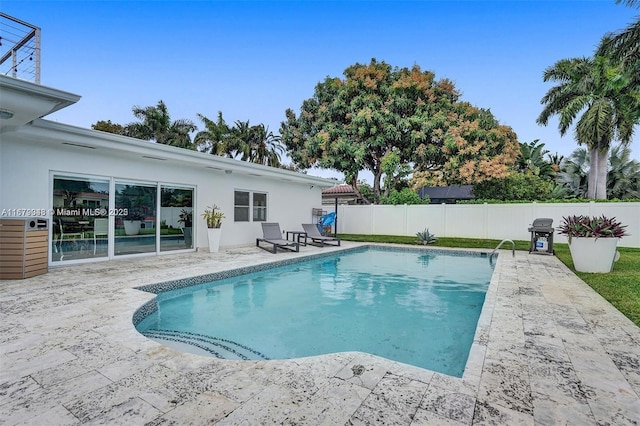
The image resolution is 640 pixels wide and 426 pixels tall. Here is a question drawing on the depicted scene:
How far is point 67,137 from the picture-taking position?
6543mm

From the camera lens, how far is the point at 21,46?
18.5 feet

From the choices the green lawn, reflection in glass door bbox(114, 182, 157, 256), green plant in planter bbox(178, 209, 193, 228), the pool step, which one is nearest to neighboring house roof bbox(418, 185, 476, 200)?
the green lawn

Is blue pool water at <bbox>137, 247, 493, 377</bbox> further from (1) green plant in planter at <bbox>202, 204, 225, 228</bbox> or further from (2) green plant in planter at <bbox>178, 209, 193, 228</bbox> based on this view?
(2) green plant in planter at <bbox>178, 209, 193, 228</bbox>

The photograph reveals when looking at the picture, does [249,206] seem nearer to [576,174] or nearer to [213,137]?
[213,137]

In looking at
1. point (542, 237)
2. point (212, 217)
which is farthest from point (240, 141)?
point (542, 237)

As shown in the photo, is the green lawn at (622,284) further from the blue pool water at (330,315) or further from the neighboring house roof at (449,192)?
the neighboring house roof at (449,192)

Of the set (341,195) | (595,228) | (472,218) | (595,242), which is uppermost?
(341,195)

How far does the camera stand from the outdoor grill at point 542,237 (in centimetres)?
981

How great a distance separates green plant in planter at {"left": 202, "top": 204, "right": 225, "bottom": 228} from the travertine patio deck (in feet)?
19.9

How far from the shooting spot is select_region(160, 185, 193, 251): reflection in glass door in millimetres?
9227

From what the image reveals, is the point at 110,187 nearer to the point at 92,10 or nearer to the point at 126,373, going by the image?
the point at 92,10

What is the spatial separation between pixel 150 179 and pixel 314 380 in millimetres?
8206

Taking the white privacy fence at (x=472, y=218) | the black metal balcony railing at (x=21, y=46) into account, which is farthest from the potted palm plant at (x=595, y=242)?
the black metal balcony railing at (x=21, y=46)

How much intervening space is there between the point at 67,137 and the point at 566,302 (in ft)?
30.5
